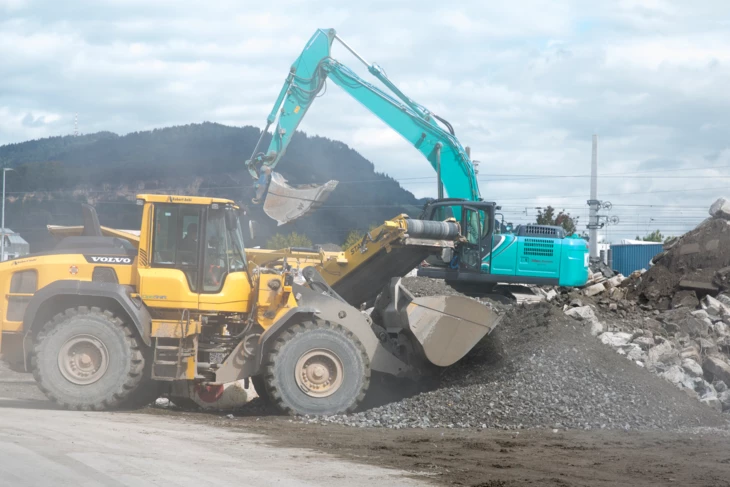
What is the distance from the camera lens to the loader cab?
9.77 m

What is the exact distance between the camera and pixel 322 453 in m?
7.56

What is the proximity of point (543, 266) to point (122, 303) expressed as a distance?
26.5ft

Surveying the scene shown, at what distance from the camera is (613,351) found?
11.4m

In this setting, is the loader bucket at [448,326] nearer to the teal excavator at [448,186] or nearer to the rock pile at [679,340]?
the rock pile at [679,340]

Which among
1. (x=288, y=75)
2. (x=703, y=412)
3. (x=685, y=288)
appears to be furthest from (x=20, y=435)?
(x=685, y=288)

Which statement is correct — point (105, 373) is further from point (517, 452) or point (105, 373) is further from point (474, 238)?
point (474, 238)

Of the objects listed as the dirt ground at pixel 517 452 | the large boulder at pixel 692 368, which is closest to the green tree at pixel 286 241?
the large boulder at pixel 692 368

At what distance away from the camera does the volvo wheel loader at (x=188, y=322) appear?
31.4ft

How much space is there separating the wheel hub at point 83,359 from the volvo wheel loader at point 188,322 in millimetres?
11

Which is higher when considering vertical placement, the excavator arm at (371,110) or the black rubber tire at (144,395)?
the excavator arm at (371,110)

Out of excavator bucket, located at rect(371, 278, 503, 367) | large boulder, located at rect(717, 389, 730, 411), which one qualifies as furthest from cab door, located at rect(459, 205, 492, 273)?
large boulder, located at rect(717, 389, 730, 411)

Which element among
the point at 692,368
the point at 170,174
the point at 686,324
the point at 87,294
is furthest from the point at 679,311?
the point at 170,174

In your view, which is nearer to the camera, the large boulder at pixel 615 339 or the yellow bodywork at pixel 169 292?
the yellow bodywork at pixel 169 292

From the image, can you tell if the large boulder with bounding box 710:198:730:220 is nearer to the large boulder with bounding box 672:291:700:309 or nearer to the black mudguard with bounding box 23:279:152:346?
the large boulder with bounding box 672:291:700:309
